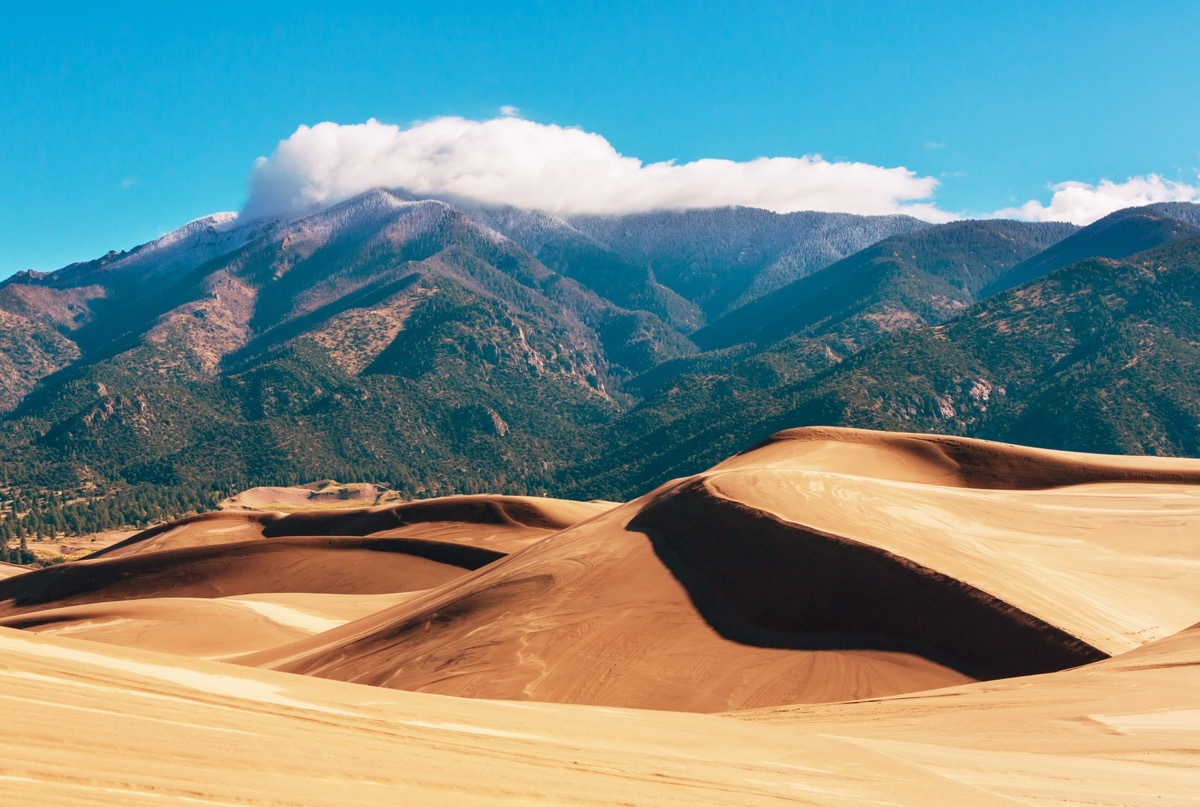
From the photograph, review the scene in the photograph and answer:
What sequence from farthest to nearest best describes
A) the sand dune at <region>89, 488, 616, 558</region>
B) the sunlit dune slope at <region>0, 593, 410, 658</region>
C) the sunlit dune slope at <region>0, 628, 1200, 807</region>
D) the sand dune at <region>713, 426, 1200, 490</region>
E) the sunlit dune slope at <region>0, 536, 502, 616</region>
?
the sand dune at <region>89, 488, 616, 558</region>
the sunlit dune slope at <region>0, 536, 502, 616</region>
the sand dune at <region>713, 426, 1200, 490</region>
the sunlit dune slope at <region>0, 593, 410, 658</region>
the sunlit dune slope at <region>0, 628, 1200, 807</region>

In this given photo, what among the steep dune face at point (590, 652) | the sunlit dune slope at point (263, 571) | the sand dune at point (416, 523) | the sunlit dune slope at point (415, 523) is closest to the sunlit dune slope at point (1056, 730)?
the steep dune face at point (590, 652)

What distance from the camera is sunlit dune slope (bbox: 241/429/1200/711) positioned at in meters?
29.1

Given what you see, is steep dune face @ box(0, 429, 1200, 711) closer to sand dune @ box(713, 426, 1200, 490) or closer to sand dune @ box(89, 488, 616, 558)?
sand dune @ box(713, 426, 1200, 490)

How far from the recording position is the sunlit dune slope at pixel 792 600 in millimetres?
29125

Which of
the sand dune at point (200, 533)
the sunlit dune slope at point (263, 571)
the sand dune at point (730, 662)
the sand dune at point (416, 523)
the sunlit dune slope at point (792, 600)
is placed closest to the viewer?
the sand dune at point (730, 662)

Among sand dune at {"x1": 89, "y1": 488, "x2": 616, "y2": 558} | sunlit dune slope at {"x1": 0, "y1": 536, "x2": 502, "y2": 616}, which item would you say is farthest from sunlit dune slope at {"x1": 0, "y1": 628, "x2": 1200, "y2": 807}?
sunlit dune slope at {"x1": 0, "y1": 536, "x2": 502, "y2": 616}

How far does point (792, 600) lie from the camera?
34.2 m

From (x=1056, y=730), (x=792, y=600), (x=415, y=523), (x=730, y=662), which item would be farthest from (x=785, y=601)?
(x=415, y=523)

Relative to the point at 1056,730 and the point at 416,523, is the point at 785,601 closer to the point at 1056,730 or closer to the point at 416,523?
the point at 1056,730

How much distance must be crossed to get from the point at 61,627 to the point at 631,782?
55.5m

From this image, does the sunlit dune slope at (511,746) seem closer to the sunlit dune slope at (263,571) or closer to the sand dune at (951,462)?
the sand dune at (951,462)

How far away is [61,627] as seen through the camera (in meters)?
58.2

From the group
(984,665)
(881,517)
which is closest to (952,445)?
(881,517)

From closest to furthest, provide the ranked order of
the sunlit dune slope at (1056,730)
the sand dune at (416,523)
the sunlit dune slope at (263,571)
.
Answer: the sunlit dune slope at (1056,730), the sunlit dune slope at (263,571), the sand dune at (416,523)
